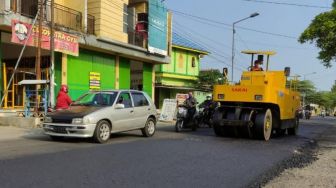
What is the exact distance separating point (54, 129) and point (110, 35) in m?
13.1

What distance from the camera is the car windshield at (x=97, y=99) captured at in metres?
13.8

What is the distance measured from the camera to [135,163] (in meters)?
9.29

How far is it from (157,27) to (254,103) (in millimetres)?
14832

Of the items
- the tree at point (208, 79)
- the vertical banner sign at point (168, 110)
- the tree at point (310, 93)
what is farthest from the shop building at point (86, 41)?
the tree at point (310, 93)

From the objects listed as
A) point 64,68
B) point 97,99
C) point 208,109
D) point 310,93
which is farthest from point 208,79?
point 310,93

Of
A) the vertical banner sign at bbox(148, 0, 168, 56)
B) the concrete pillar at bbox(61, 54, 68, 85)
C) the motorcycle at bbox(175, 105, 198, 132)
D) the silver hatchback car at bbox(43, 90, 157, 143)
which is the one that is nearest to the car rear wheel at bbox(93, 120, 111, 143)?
the silver hatchback car at bbox(43, 90, 157, 143)

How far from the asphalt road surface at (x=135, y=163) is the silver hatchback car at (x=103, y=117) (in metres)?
0.38

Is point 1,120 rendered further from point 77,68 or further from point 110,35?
point 110,35

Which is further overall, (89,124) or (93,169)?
(89,124)

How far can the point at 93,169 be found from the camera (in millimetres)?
8367

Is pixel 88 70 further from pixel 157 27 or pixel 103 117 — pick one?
pixel 103 117

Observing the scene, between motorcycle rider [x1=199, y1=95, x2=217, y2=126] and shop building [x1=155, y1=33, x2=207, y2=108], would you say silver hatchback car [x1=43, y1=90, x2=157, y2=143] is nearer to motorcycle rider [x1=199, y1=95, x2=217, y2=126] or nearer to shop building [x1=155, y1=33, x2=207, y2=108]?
motorcycle rider [x1=199, y1=95, x2=217, y2=126]

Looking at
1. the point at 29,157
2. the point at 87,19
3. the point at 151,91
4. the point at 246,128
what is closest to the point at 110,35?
the point at 87,19

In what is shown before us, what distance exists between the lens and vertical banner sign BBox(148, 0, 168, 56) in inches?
1127
